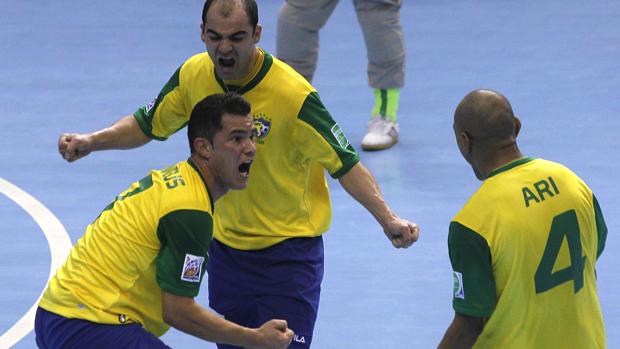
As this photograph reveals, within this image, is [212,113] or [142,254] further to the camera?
[212,113]

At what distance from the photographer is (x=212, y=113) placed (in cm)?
452

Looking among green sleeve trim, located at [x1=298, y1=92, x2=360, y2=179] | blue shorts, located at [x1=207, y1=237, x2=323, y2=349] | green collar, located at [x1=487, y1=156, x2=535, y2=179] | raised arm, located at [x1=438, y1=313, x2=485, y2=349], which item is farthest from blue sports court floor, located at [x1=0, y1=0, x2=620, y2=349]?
green collar, located at [x1=487, y1=156, x2=535, y2=179]

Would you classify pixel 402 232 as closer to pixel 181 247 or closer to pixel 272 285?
pixel 272 285

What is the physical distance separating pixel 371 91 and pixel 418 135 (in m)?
0.97

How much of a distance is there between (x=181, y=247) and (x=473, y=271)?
3.40 feet

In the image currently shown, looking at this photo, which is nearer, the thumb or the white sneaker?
the thumb

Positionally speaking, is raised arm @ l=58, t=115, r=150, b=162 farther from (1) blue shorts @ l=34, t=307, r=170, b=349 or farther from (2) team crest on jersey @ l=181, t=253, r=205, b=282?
(2) team crest on jersey @ l=181, t=253, r=205, b=282

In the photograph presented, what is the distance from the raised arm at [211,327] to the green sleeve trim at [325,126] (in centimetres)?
91

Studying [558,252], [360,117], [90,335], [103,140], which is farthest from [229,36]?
[360,117]

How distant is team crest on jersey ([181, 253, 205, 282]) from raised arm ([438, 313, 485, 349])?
909mm

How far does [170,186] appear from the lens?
4.40 m

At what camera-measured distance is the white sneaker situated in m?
8.91

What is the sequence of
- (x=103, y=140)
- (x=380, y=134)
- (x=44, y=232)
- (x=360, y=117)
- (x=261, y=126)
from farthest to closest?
(x=360, y=117), (x=380, y=134), (x=44, y=232), (x=103, y=140), (x=261, y=126)

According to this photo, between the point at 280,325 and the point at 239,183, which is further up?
the point at 239,183
